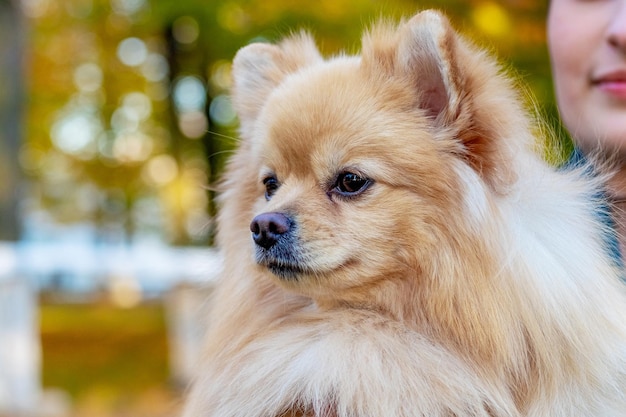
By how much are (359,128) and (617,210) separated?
0.94 metres

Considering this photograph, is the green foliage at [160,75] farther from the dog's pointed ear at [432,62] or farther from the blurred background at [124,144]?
the dog's pointed ear at [432,62]

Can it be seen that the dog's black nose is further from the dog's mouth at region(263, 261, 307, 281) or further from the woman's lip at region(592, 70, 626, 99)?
the woman's lip at region(592, 70, 626, 99)

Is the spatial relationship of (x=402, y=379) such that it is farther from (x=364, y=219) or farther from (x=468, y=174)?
(x=468, y=174)

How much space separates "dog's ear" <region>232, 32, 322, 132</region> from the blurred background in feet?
2.12

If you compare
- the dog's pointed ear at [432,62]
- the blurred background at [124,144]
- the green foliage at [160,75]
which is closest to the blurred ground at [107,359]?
the blurred background at [124,144]

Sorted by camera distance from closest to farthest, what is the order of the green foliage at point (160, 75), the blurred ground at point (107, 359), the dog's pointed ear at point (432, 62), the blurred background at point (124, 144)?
the dog's pointed ear at point (432, 62), the green foliage at point (160, 75), the blurred background at point (124, 144), the blurred ground at point (107, 359)

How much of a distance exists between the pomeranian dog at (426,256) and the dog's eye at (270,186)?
0.11m

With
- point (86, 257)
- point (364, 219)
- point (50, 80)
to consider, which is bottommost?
point (86, 257)

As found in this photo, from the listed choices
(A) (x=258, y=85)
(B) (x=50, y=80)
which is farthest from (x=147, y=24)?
(A) (x=258, y=85)

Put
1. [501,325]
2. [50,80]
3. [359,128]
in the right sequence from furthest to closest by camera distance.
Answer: [50,80] < [359,128] < [501,325]

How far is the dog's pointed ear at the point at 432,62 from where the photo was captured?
222 centimetres

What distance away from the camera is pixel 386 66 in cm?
251

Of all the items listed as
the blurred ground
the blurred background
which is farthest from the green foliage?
the blurred ground

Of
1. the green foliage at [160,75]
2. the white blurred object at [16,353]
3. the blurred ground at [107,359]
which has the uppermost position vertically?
the green foliage at [160,75]
